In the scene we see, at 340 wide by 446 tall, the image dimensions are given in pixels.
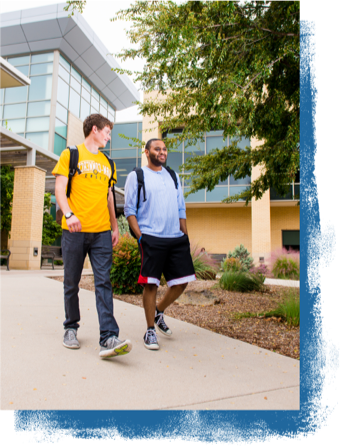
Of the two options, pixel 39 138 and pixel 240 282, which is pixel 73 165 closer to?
pixel 240 282

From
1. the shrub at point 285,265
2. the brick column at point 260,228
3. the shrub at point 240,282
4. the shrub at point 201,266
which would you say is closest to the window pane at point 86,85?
the shrub at point 240,282

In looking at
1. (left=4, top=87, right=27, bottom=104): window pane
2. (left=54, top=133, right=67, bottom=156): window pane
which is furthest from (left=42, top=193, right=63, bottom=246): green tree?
(left=4, top=87, right=27, bottom=104): window pane

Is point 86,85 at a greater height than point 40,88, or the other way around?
point 40,88

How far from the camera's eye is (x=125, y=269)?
644cm

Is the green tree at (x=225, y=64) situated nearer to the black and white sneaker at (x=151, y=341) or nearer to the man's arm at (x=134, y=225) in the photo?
the man's arm at (x=134, y=225)

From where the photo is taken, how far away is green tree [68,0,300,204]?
4418mm

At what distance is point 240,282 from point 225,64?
486 centimetres

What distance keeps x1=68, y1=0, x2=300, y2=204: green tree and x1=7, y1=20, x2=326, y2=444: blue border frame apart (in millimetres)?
2868

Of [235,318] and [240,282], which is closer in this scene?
[235,318]

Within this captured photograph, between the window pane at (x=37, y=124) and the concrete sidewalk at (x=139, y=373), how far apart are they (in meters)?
11.0

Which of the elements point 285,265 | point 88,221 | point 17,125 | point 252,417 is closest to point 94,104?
point 88,221

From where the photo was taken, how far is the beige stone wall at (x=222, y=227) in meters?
21.1

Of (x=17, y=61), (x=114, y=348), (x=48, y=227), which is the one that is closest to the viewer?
(x=114, y=348)

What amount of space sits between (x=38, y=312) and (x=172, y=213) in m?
2.31
